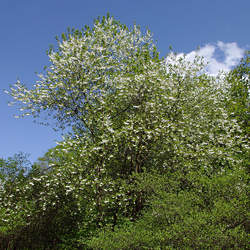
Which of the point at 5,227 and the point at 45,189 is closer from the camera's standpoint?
the point at 45,189

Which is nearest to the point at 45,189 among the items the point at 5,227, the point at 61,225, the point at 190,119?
the point at 5,227

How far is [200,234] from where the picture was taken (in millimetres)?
6953

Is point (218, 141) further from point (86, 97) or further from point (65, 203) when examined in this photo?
point (65, 203)

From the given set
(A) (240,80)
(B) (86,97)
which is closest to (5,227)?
(B) (86,97)

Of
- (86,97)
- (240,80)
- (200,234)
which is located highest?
(240,80)

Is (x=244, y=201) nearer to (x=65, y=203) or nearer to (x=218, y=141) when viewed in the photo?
(x=218, y=141)

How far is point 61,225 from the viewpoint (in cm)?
Result: 1608

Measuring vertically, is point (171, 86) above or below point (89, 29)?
below

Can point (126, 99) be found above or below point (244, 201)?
above

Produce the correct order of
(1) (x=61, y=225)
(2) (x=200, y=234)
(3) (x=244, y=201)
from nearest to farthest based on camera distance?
(2) (x=200, y=234), (3) (x=244, y=201), (1) (x=61, y=225)

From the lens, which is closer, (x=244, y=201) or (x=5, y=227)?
(x=244, y=201)

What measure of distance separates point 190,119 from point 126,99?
2.94 m

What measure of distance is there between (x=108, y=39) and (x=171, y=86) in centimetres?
410

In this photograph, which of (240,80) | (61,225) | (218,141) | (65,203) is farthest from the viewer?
(240,80)
